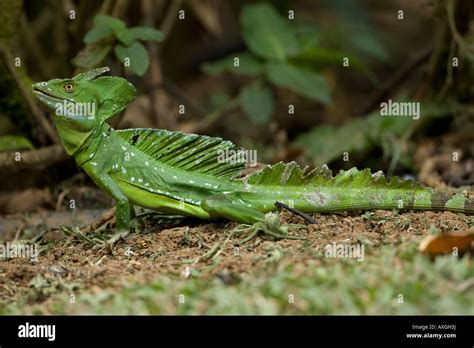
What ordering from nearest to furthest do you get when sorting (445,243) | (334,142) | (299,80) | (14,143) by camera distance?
(445,243) → (14,143) → (334,142) → (299,80)

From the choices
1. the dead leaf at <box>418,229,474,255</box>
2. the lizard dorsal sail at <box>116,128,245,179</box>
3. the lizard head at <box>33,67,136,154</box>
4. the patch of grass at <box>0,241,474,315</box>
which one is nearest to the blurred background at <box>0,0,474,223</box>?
the lizard head at <box>33,67,136,154</box>

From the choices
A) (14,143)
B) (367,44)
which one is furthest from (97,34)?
(367,44)

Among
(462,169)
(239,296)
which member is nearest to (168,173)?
(239,296)

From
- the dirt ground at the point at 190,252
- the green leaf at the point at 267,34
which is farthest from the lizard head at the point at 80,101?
the green leaf at the point at 267,34

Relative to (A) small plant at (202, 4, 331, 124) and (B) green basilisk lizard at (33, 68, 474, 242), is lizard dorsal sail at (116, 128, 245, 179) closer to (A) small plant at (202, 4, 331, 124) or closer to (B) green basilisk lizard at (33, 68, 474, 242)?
Result: (B) green basilisk lizard at (33, 68, 474, 242)

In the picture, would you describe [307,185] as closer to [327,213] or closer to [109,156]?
[327,213]

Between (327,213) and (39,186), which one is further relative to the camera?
(39,186)

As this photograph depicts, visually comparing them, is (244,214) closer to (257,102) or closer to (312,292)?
(312,292)

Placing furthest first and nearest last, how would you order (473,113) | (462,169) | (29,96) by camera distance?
1. (473,113)
2. (462,169)
3. (29,96)
